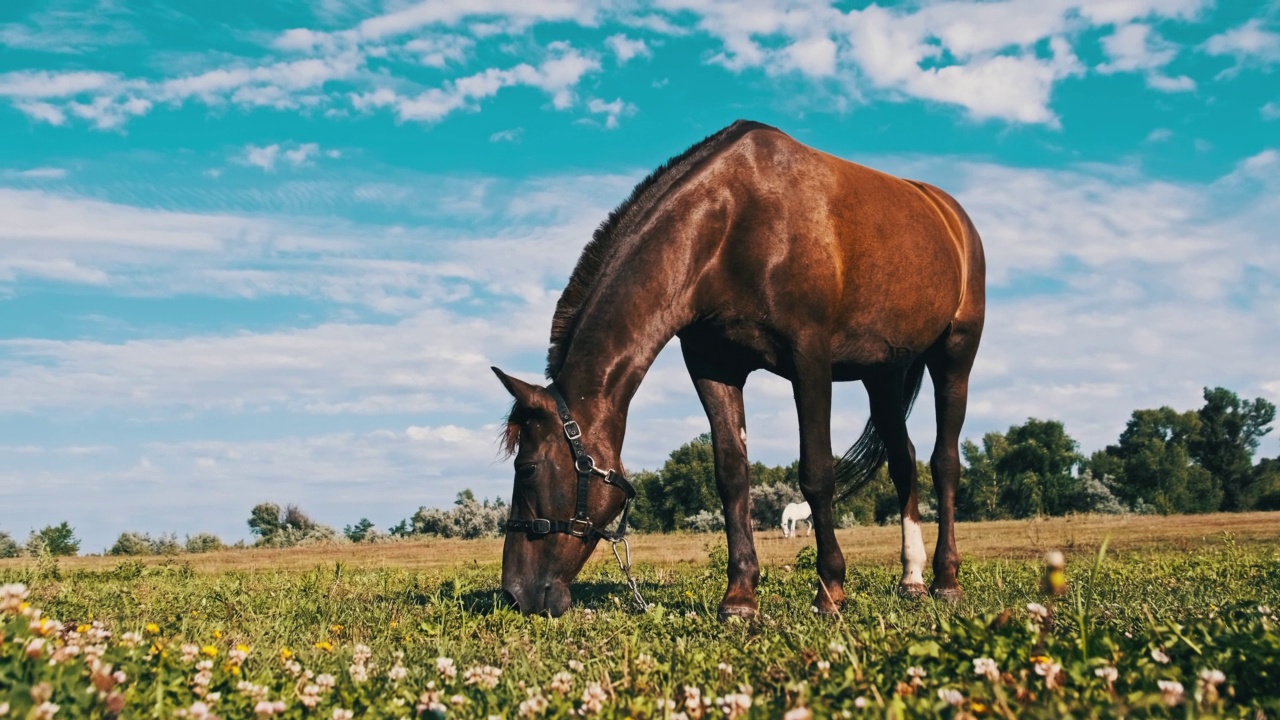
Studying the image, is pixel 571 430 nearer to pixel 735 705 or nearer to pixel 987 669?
pixel 735 705

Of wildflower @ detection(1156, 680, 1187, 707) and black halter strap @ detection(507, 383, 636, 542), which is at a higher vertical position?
black halter strap @ detection(507, 383, 636, 542)

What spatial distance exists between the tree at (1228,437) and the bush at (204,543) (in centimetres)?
6420

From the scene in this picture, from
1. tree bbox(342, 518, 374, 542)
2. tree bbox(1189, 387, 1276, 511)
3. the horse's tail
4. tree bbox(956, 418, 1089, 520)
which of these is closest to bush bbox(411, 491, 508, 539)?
tree bbox(342, 518, 374, 542)

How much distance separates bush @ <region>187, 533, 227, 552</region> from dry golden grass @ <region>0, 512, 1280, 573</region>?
1837mm

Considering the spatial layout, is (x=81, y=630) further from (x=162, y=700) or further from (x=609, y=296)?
(x=609, y=296)

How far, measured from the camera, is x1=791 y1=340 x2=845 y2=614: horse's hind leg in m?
6.04

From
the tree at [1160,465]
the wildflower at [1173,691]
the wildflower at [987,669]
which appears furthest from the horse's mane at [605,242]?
the tree at [1160,465]

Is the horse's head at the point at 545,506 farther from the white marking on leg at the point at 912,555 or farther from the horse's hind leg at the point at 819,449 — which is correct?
the white marking on leg at the point at 912,555

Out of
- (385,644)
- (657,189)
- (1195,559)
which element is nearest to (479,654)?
(385,644)

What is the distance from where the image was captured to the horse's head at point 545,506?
5.73m

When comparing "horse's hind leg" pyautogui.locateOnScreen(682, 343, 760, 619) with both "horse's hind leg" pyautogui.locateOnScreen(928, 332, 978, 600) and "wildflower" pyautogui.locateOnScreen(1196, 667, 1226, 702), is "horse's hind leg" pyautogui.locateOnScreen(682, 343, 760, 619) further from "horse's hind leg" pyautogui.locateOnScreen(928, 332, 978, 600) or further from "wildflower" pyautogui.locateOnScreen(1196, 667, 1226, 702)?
"wildflower" pyautogui.locateOnScreen(1196, 667, 1226, 702)

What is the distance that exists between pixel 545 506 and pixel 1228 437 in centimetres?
7445

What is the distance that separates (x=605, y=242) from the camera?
637cm

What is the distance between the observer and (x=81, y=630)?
161 inches
